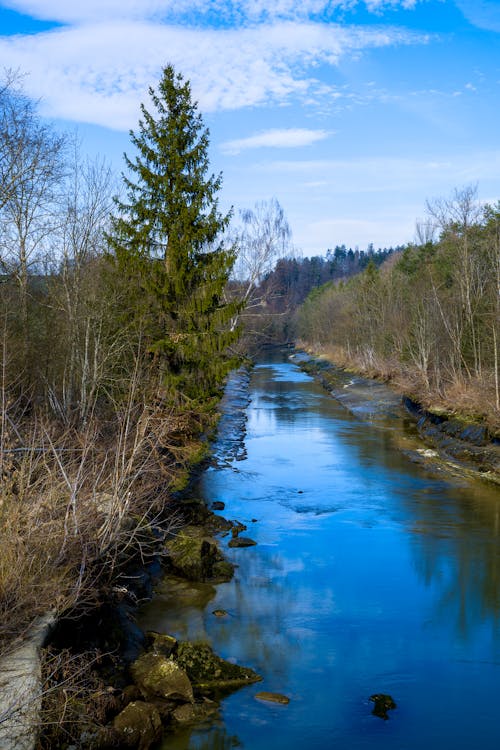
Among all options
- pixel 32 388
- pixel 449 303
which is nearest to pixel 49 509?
pixel 32 388

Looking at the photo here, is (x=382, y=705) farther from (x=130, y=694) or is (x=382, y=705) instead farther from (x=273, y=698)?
(x=130, y=694)

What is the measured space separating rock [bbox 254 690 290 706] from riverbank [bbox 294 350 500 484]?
1346cm

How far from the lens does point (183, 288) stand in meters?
21.0

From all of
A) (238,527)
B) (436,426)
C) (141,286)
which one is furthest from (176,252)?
(436,426)

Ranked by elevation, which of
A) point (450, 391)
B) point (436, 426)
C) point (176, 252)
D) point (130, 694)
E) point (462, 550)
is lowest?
point (462, 550)

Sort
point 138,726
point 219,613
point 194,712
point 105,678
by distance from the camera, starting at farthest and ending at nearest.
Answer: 1. point 219,613
2. point 105,678
3. point 194,712
4. point 138,726

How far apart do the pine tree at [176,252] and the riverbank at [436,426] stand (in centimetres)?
885

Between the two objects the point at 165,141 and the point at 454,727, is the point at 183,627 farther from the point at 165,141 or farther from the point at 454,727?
the point at 165,141

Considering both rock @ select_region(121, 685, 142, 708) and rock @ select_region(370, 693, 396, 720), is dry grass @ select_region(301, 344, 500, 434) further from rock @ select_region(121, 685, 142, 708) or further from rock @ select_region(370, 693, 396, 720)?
rock @ select_region(121, 685, 142, 708)

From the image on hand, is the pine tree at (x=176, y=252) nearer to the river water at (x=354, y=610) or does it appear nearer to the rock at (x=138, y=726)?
the river water at (x=354, y=610)

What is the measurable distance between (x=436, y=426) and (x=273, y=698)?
68.0ft

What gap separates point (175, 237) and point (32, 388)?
697 centimetres

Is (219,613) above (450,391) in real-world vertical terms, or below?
below

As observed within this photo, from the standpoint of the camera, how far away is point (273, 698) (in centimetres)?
882
